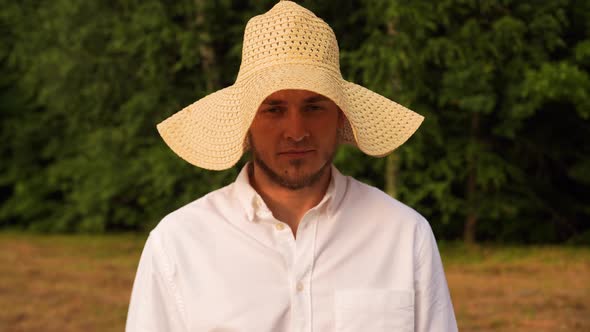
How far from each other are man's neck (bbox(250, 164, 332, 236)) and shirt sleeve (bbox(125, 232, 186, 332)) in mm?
303

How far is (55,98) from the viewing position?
425 inches

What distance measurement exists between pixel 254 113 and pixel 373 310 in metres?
0.54

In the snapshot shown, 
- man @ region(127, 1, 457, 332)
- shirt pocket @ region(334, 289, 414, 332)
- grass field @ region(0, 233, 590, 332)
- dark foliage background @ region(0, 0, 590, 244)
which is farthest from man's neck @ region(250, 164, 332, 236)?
dark foliage background @ region(0, 0, 590, 244)

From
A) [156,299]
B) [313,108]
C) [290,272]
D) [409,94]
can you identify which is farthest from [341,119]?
[409,94]

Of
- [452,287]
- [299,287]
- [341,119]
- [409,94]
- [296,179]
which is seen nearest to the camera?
[299,287]

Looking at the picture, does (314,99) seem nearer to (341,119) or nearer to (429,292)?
(341,119)

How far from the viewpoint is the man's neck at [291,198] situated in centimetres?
197

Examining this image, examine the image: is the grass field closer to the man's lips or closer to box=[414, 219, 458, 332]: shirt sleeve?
box=[414, 219, 458, 332]: shirt sleeve

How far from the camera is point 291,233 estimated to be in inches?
74.8

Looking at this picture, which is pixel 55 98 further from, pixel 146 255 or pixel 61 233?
pixel 146 255

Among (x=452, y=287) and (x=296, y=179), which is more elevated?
(x=296, y=179)

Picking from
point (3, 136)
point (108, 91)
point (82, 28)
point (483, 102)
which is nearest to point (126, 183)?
point (108, 91)

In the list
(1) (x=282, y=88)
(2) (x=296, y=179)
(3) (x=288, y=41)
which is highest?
(3) (x=288, y=41)

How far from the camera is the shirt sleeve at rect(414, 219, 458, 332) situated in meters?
1.89
